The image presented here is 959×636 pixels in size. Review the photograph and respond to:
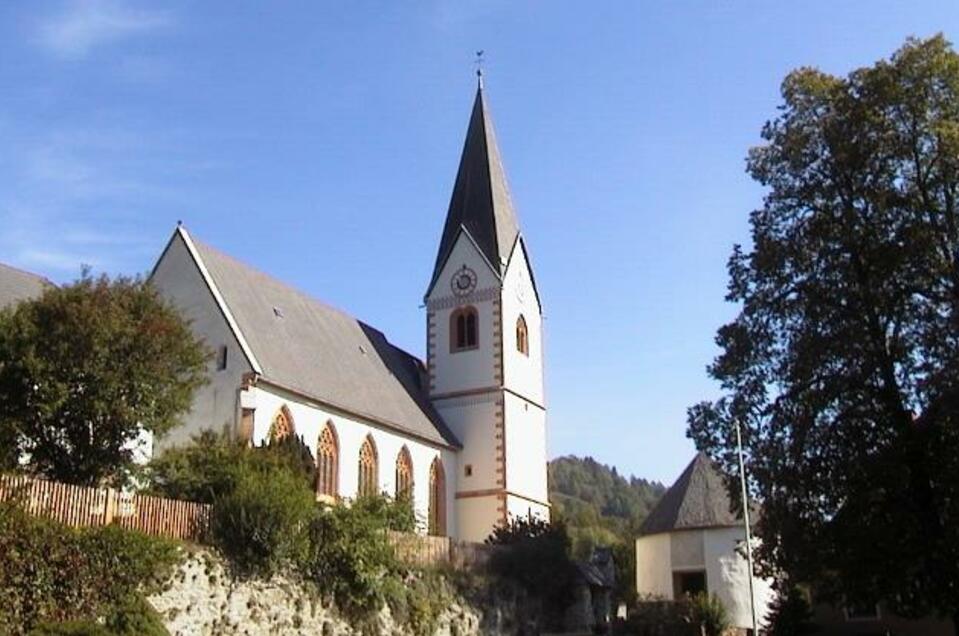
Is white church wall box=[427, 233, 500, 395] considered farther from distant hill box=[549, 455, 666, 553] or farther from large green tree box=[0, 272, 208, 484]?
distant hill box=[549, 455, 666, 553]

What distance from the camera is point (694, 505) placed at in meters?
40.7

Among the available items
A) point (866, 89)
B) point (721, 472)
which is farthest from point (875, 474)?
point (866, 89)

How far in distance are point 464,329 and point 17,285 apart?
66.9 feet

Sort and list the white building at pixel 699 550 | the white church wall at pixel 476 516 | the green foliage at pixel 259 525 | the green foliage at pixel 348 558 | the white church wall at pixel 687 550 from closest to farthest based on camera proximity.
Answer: the green foliage at pixel 259 525 → the green foliage at pixel 348 558 → the white building at pixel 699 550 → the white church wall at pixel 687 550 → the white church wall at pixel 476 516

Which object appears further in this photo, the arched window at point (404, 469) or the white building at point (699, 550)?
the arched window at point (404, 469)

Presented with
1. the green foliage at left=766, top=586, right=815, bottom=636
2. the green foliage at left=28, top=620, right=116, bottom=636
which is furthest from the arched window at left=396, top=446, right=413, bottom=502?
the green foliage at left=28, top=620, right=116, bottom=636

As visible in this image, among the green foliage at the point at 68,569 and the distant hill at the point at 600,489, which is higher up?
the distant hill at the point at 600,489

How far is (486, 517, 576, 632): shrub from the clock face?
1553 centimetres

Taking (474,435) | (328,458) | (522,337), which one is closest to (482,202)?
(522,337)

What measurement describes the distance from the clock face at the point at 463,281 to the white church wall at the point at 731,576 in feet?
48.6

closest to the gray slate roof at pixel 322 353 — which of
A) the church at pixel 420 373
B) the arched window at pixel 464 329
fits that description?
the church at pixel 420 373

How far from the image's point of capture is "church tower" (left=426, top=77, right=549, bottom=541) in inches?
1758

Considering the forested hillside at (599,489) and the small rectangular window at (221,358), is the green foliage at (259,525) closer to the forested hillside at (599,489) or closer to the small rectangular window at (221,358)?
the small rectangular window at (221,358)

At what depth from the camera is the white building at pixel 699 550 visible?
38.9 meters
